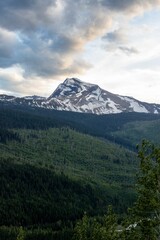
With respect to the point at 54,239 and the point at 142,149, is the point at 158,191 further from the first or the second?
the point at 54,239

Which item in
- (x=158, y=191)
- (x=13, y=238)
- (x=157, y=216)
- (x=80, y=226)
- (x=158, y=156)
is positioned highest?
(x=158, y=156)

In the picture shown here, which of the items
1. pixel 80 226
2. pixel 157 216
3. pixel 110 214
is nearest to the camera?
pixel 157 216

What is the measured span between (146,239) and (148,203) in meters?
3.17

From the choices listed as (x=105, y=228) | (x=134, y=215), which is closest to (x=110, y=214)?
(x=105, y=228)

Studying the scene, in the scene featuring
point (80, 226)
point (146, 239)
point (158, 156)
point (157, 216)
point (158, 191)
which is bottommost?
point (80, 226)

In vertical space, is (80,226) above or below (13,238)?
above

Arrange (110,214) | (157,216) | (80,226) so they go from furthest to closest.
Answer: (80,226) < (110,214) < (157,216)

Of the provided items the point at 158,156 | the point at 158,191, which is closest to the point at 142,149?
the point at 158,156

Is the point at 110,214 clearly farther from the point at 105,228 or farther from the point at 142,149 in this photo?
the point at 142,149

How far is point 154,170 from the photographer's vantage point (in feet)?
108

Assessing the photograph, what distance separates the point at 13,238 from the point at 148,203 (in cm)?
17846

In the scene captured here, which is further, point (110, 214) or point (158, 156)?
point (110, 214)

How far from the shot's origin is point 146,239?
33250 mm

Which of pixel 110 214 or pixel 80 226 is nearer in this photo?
pixel 110 214
